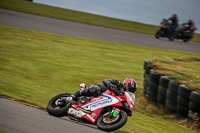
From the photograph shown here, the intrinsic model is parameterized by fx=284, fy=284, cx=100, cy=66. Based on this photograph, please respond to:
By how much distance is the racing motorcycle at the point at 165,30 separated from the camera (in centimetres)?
2244

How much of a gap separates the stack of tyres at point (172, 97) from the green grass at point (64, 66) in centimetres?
23

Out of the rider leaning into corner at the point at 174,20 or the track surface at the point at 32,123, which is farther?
the rider leaning into corner at the point at 174,20

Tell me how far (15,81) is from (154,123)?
152 inches

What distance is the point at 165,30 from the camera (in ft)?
74.5

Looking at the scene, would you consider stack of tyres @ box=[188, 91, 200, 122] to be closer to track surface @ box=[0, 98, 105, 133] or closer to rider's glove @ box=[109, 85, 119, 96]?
rider's glove @ box=[109, 85, 119, 96]

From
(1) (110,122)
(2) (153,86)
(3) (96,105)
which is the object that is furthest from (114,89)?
(2) (153,86)

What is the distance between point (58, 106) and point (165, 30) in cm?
1867

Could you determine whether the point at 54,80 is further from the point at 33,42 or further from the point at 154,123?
the point at 33,42

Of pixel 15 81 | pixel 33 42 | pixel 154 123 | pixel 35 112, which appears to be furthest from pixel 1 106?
pixel 33 42

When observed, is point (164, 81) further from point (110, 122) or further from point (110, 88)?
point (110, 122)

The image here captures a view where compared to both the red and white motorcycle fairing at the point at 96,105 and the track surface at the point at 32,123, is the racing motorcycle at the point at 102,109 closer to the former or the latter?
the red and white motorcycle fairing at the point at 96,105

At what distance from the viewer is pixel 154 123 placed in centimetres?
635

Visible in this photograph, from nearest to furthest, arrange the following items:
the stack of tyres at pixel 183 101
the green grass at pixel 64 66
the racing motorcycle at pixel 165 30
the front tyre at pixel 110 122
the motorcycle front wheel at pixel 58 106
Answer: the front tyre at pixel 110 122 → the motorcycle front wheel at pixel 58 106 → the stack of tyres at pixel 183 101 → the green grass at pixel 64 66 → the racing motorcycle at pixel 165 30

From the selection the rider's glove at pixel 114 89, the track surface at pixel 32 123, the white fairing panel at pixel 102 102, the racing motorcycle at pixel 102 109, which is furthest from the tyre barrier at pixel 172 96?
the track surface at pixel 32 123
